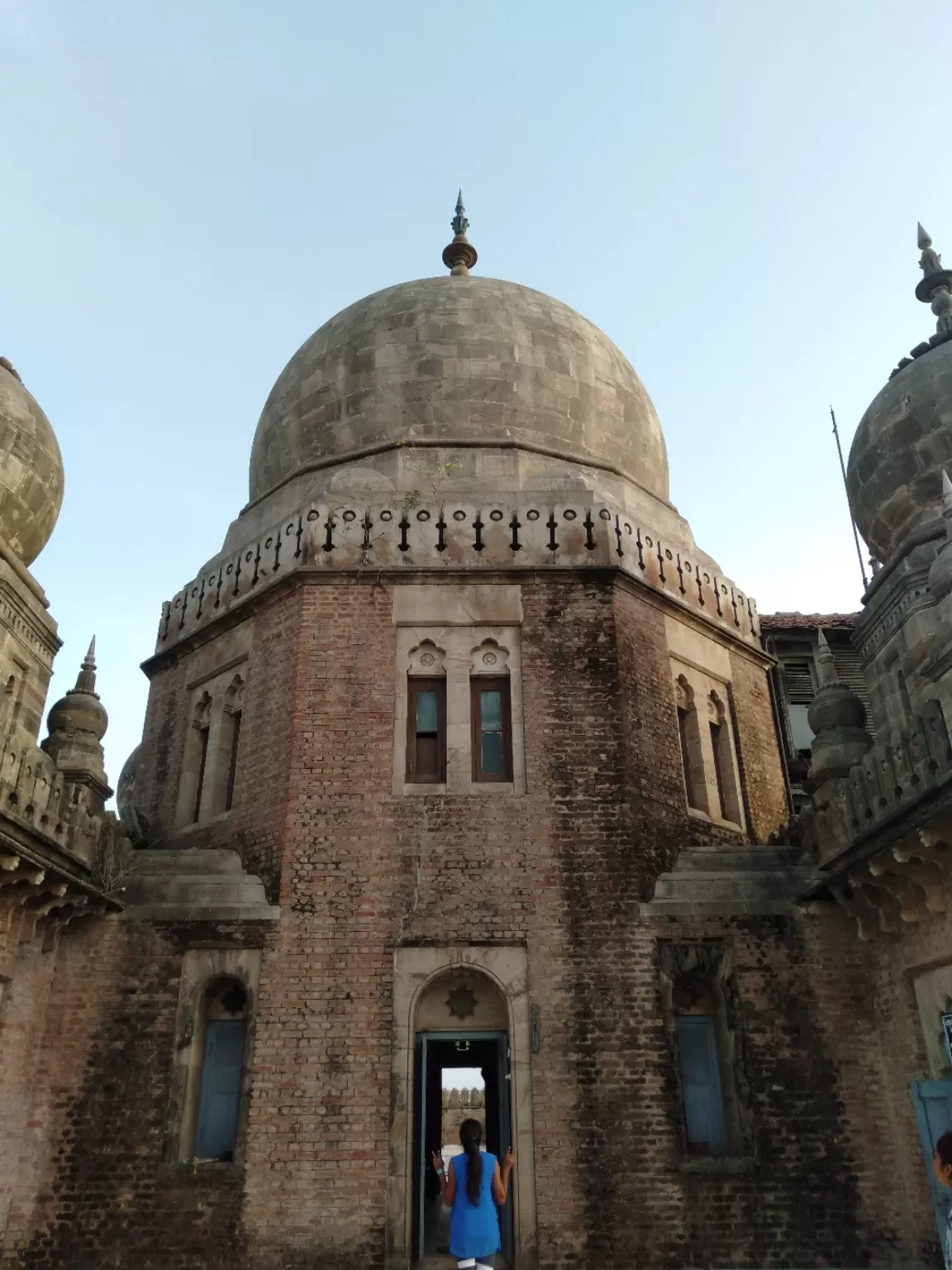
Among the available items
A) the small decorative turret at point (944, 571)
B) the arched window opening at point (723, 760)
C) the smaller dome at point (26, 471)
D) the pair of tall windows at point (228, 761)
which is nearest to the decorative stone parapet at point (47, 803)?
the pair of tall windows at point (228, 761)

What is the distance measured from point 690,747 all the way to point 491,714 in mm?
2990

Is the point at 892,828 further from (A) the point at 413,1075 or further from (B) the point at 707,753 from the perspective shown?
(A) the point at 413,1075

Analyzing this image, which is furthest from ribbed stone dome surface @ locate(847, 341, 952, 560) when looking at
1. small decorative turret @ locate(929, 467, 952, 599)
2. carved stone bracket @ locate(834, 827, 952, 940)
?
carved stone bracket @ locate(834, 827, 952, 940)

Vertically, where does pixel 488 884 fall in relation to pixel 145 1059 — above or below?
above

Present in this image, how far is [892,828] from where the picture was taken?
30.9 ft

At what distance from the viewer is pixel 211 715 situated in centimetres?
1360

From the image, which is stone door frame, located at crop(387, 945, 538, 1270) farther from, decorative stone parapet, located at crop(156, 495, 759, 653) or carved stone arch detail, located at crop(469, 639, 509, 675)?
decorative stone parapet, located at crop(156, 495, 759, 653)

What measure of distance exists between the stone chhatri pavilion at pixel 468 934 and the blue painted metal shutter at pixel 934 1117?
68 centimetres

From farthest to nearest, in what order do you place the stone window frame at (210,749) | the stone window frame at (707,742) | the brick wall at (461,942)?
1. the stone window frame at (707,742)
2. the stone window frame at (210,749)
3. the brick wall at (461,942)

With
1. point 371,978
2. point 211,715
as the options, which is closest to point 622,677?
point 371,978

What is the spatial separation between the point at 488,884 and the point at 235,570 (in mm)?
5932

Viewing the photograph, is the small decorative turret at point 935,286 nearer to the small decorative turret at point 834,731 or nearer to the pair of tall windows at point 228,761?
the small decorative turret at point 834,731

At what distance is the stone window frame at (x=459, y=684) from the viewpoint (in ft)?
37.9

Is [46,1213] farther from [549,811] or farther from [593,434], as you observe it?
[593,434]
